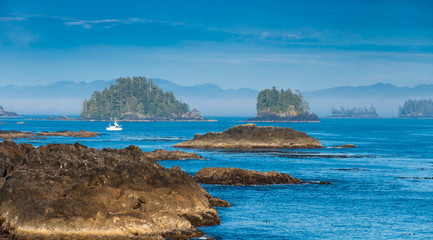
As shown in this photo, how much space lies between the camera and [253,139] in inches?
4154

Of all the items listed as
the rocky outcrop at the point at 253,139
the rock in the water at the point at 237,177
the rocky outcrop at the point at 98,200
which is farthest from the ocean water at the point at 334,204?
the rocky outcrop at the point at 253,139

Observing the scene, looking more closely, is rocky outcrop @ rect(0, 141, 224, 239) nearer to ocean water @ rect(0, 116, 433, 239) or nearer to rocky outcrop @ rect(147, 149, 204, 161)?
ocean water @ rect(0, 116, 433, 239)

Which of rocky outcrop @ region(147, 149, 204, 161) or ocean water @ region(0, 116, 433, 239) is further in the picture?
rocky outcrop @ region(147, 149, 204, 161)

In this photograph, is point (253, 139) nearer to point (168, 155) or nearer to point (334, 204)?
→ point (168, 155)

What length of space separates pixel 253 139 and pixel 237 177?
5436 centimetres

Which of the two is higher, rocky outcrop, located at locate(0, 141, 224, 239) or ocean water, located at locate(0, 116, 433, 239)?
rocky outcrop, located at locate(0, 141, 224, 239)

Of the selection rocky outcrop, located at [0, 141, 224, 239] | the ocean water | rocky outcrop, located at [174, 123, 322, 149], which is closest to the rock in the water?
the ocean water

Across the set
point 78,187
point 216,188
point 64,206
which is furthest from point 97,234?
point 216,188

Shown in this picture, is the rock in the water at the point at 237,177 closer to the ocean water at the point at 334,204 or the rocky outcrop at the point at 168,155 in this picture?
the ocean water at the point at 334,204

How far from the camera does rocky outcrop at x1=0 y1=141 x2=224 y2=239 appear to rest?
92.1ft

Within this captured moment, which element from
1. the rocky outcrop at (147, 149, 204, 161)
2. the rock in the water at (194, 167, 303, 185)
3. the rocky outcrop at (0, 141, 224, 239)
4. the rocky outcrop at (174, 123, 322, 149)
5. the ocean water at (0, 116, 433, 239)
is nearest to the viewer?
the rocky outcrop at (0, 141, 224, 239)

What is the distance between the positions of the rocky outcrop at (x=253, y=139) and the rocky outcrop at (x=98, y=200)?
65.9 metres

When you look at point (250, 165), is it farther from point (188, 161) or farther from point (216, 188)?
point (216, 188)

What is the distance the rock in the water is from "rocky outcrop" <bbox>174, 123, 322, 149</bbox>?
1985 inches
